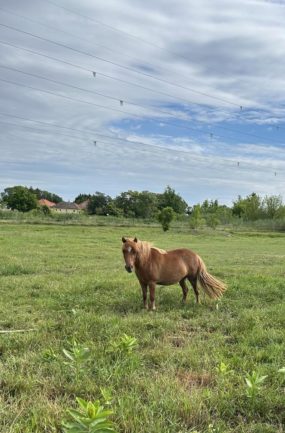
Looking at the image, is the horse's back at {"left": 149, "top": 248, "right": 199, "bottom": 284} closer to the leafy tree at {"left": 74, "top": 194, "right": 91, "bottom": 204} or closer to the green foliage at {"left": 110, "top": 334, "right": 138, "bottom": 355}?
the green foliage at {"left": 110, "top": 334, "right": 138, "bottom": 355}

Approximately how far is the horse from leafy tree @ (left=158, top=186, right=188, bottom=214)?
78725 mm

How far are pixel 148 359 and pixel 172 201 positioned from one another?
84.4 metres

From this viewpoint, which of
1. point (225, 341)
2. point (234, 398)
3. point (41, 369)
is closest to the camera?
point (234, 398)

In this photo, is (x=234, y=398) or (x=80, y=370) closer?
(x=234, y=398)

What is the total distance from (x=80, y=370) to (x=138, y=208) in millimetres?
85509

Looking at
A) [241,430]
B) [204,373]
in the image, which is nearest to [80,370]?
[204,373]

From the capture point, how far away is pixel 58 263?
1459 centimetres

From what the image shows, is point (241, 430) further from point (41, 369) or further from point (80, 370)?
point (41, 369)

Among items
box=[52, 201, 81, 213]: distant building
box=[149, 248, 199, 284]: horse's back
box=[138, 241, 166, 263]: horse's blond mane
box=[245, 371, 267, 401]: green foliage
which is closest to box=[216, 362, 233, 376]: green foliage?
box=[245, 371, 267, 401]: green foliage

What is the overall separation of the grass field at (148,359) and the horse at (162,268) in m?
0.29

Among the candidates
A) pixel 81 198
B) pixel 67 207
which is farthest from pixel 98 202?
pixel 81 198

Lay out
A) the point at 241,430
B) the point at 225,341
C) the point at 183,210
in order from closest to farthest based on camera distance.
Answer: the point at 241,430 < the point at 225,341 < the point at 183,210

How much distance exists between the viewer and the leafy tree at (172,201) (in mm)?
87875

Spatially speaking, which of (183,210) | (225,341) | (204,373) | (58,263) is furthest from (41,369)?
(183,210)
